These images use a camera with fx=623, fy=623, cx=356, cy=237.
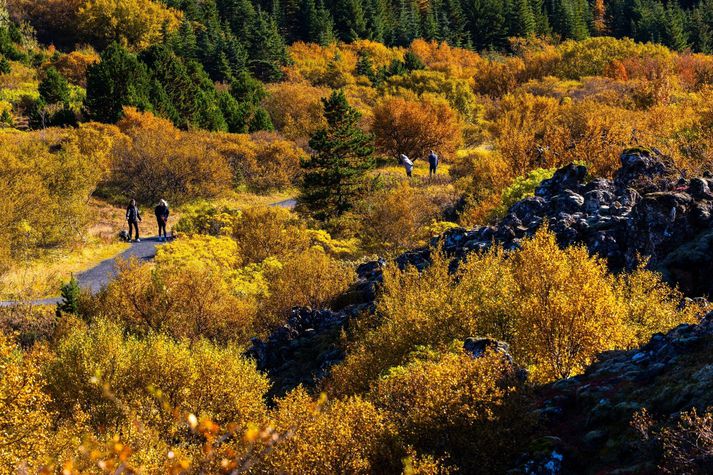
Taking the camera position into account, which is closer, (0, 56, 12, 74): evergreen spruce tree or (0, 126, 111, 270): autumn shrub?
(0, 126, 111, 270): autumn shrub

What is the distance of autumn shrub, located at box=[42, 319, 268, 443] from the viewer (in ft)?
54.5

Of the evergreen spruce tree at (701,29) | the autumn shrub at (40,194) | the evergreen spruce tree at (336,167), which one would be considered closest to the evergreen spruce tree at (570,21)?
the evergreen spruce tree at (701,29)

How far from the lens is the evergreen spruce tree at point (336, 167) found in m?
39.0

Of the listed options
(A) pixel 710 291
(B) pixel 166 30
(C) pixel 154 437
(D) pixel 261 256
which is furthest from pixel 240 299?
(B) pixel 166 30

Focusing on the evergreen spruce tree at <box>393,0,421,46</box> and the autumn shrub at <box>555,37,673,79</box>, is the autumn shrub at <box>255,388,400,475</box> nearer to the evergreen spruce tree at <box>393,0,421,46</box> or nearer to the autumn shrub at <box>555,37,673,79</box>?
the autumn shrub at <box>555,37,673,79</box>

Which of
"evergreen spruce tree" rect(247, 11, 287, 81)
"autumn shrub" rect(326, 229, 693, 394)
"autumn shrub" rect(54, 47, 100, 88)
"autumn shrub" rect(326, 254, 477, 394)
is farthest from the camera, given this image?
"evergreen spruce tree" rect(247, 11, 287, 81)

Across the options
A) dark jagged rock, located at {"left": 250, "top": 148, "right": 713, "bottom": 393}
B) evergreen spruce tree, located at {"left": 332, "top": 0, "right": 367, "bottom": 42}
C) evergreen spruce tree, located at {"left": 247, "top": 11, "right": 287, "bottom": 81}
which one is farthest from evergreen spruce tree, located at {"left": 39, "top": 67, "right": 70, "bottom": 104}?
evergreen spruce tree, located at {"left": 332, "top": 0, "right": 367, "bottom": 42}

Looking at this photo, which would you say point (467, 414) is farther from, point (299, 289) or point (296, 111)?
point (296, 111)

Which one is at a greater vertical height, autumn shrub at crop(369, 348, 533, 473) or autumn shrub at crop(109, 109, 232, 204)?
autumn shrub at crop(369, 348, 533, 473)

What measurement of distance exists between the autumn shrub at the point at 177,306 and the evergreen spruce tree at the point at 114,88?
27912 mm

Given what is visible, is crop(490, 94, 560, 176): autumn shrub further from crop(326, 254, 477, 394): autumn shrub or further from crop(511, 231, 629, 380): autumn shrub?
crop(511, 231, 629, 380): autumn shrub

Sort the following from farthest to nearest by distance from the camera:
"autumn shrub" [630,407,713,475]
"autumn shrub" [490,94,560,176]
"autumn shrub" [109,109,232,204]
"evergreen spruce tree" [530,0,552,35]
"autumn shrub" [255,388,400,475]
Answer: "evergreen spruce tree" [530,0,552,35] < "autumn shrub" [109,109,232,204] < "autumn shrub" [490,94,560,176] < "autumn shrub" [255,388,400,475] < "autumn shrub" [630,407,713,475]

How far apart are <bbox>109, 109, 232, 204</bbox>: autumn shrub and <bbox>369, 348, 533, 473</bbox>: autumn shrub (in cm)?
3521

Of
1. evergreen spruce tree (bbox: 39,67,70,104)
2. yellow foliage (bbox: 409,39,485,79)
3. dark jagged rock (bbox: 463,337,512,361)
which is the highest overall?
evergreen spruce tree (bbox: 39,67,70,104)
